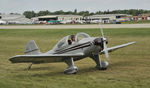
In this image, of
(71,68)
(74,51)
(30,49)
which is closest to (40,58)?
(71,68)

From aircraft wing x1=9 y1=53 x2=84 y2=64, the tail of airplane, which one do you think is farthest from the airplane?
the tail of airplane

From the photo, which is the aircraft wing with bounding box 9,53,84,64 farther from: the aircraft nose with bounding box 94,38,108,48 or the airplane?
the aircraft nose with bounding box 94,38,108,48

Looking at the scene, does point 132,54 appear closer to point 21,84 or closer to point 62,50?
point 62,50

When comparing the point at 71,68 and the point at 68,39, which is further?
the point at 68,39

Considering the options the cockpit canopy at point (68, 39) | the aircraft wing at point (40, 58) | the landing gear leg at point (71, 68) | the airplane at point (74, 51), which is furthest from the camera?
the cockpit canopy at point (68, 39)

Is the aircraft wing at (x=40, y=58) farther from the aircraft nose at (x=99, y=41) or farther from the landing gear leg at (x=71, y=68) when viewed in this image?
the aircraft nose at (x=99, y=41)

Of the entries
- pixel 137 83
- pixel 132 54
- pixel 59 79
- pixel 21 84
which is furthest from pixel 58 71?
pixel 132 54

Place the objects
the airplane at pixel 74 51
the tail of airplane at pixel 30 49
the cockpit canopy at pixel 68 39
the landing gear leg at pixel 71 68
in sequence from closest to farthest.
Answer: the airplane at pixel 74 51 → the landing gear leg at pixel 71 68 → the cockpit canopy at pixel 68 39 → the tail of airplane at pixel 30 49

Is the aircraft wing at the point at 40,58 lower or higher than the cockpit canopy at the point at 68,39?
lower

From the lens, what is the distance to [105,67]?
1563cm

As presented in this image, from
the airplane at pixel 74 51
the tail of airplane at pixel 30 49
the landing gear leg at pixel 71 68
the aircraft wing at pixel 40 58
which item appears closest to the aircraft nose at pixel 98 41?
the airplane at pixel 74 51

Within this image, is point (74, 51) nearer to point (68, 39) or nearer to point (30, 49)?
point (68, 39)

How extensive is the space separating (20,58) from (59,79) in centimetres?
214

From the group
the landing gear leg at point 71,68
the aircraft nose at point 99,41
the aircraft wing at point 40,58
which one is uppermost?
the aircraft nose at point 99,41
